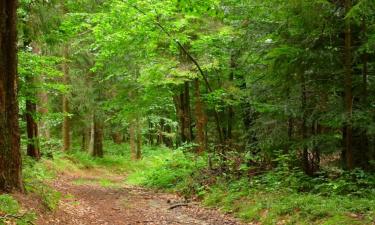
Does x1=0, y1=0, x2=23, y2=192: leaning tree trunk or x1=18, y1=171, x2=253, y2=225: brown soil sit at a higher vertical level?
x1=0, y1=0, x2=23, y2=192: leaning tree trunk

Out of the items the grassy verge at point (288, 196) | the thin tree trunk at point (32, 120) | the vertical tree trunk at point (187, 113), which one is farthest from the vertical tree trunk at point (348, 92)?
the vertical tree trunk at point (187, 113)

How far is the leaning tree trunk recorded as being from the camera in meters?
8.16

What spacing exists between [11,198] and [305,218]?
230 inches

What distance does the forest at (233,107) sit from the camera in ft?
28.2

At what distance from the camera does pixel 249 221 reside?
9938 millimetres

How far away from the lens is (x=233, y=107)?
19828 mm

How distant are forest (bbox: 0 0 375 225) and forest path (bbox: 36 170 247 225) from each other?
0.05 m

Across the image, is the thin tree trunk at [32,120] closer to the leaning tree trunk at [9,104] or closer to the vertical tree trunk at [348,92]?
the leaning tree trunk at [9,104]

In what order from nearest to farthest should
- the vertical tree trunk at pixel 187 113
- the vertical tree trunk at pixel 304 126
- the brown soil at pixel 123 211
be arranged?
the brown soil at pixel 123 211, the vertical tree trunk at pixel 304 126, the vertical tree trunk at pixel 187 113

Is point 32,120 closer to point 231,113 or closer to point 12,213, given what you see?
point 231,113

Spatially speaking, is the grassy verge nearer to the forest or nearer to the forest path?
the forest

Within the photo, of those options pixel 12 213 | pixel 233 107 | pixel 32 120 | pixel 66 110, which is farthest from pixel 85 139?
pixel 12 213

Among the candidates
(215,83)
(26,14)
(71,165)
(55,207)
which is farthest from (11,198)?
(71,165)

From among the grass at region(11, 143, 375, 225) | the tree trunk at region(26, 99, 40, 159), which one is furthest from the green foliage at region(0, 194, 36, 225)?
the tree trunk at region(26, 99, 40, 159)
